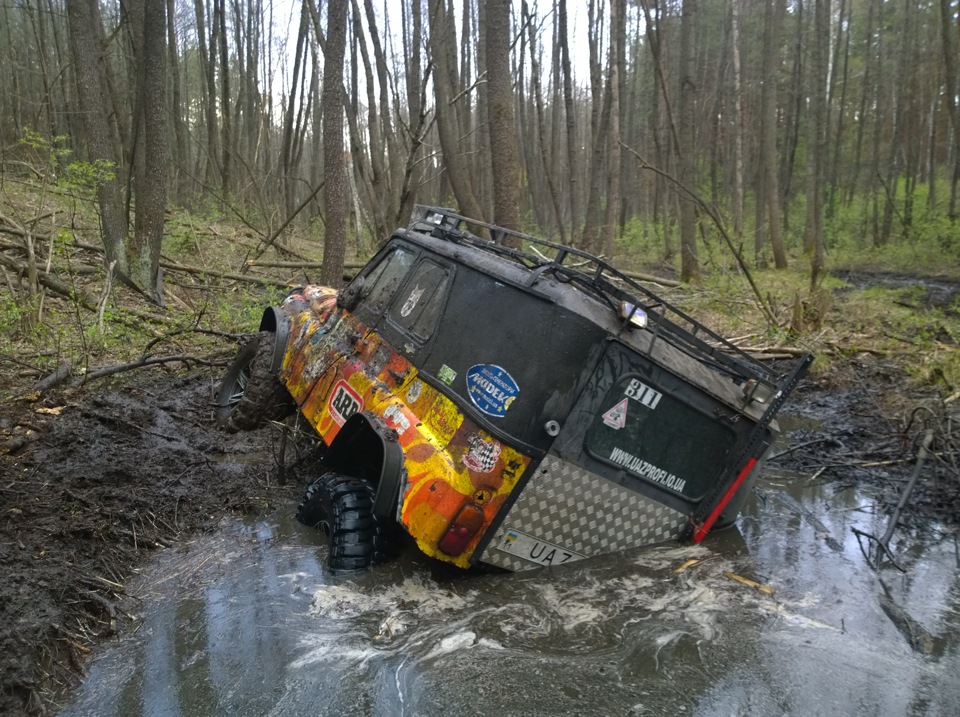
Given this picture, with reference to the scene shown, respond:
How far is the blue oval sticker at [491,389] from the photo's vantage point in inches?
162

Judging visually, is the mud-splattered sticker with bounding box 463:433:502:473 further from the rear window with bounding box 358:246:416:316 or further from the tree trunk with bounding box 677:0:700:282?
the tree trunk with bounding box 677:0:700:282

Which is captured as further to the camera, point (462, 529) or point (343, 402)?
point (343, 402)

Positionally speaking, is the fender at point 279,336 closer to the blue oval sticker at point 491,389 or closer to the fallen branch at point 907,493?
the blue oval sticker at point 491,389

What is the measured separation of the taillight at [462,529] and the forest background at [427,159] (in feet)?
15.6

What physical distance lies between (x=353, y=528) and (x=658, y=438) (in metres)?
1.89

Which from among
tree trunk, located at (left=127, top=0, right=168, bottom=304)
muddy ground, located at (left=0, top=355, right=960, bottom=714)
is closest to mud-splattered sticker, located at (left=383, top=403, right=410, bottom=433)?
muddy ground, located at (left=0, top=355, right=960, bottom=714)

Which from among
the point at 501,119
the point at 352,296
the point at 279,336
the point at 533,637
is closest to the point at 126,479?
the point at 279,336

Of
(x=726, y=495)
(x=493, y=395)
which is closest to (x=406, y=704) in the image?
(x=493, y=395)

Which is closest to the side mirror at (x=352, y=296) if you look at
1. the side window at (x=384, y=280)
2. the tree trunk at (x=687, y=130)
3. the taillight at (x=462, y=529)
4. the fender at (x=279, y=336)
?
the side window at (x=384, y=280)

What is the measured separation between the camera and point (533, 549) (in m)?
4.25

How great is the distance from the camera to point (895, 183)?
27.1 meters

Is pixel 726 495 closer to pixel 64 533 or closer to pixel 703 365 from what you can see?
pixel 703 365

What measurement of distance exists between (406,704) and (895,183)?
2931cm

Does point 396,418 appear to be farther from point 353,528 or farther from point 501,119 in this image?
point 501,119
